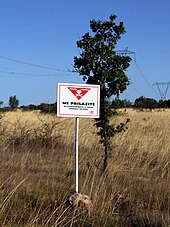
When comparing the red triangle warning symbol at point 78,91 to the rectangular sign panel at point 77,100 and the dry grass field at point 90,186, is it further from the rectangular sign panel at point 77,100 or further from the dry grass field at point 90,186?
the dry grass field at point 90,186

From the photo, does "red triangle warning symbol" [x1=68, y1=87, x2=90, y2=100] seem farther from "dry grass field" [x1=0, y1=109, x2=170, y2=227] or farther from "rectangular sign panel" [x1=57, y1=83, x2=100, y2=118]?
"dry grass field" [x1=0, y1=109, x2=170, y2=227]

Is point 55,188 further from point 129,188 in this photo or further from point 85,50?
point 85,50

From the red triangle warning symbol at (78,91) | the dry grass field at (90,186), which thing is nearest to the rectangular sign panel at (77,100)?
the red triangle warning symbol at (78,91)

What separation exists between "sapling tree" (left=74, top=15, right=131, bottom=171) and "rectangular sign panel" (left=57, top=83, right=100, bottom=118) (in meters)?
1.41

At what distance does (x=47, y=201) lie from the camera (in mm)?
6926

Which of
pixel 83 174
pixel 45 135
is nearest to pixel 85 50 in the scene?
pixel 83 174

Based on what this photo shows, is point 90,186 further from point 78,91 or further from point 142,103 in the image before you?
point 142,103

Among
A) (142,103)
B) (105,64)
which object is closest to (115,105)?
(105,64)

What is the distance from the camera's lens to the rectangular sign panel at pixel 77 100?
7.05 meters

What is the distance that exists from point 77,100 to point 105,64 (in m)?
1.85

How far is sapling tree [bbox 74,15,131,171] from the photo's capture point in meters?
8.72

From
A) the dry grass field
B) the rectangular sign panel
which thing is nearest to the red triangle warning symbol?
the rectangular sign panel

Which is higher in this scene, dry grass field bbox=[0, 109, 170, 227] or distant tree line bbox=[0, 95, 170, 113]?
distant tree line bbox=[0, 95, 170, 113]

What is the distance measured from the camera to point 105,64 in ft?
28.9
